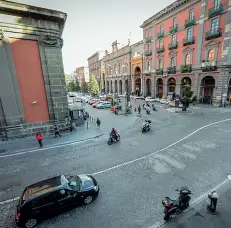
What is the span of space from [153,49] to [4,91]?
34307mm

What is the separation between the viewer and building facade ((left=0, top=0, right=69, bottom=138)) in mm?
11320

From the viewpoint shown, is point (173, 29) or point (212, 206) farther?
point (173, 29)

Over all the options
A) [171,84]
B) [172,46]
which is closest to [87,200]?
[172,46]

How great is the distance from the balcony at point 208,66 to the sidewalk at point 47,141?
22.6m

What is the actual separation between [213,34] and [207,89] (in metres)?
10.2

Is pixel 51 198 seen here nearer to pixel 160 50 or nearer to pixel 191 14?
pixel 191 14

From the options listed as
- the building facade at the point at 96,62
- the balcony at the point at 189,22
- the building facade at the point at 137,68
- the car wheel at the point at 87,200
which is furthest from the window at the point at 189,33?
the building facade at the point at 96,62

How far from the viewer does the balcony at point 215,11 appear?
22125 millimetres

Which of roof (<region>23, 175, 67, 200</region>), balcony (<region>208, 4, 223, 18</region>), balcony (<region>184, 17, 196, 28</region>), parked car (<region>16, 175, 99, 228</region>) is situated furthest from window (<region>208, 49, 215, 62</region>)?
roof (<region>23, 175, 67, 200</region>)

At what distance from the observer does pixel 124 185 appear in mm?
6746

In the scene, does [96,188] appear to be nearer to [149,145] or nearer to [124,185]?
[124,185]

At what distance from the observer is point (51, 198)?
504 centimetres

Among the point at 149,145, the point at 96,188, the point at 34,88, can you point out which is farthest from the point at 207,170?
the point at 34,88

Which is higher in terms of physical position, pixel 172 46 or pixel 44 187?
pixel 172 46
